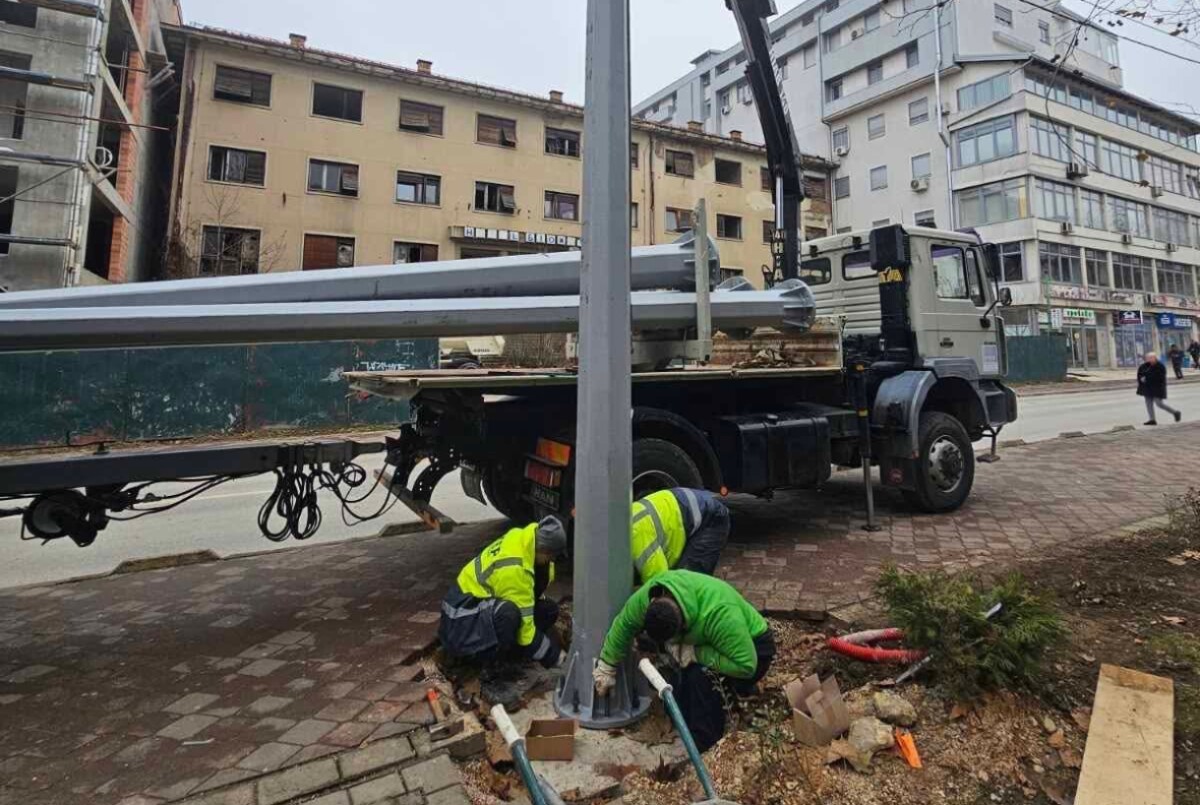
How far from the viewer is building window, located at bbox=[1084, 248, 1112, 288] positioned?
33.0m

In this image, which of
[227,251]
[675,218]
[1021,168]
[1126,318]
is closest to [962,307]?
[227,251]

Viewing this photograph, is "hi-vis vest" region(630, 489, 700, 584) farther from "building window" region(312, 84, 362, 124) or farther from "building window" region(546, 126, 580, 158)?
"building window" region(546, 126, 580, 158)

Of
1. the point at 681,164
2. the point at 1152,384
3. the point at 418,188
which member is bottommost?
the point at 1152,384

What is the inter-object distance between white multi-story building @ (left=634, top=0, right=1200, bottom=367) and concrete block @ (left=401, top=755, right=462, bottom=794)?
31060mm

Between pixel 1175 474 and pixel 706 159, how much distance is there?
84.9ft

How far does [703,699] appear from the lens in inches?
104

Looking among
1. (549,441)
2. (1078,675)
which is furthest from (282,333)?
(1078,675)

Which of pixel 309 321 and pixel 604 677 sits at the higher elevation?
pixel 309 321

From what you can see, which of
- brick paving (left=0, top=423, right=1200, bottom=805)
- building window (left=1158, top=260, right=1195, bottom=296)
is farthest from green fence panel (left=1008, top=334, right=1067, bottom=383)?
brick paving (left=0, top=423, right=1200, bottom=805)

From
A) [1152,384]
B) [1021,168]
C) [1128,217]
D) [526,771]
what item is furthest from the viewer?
[1128,217]

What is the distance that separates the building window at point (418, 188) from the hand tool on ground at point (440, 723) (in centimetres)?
2401

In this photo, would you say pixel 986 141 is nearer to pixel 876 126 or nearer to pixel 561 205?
pixel 876 126

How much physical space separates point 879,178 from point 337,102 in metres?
29.5

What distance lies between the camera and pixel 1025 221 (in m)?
30.8
